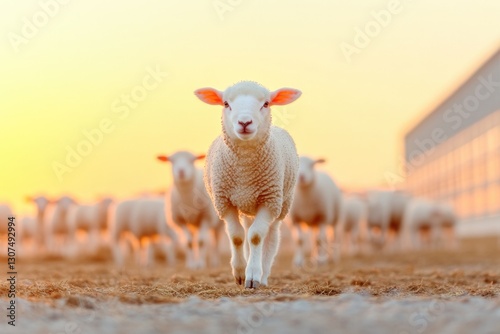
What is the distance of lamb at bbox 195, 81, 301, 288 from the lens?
24.9 feet

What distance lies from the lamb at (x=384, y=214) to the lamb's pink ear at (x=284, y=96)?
51.9ft

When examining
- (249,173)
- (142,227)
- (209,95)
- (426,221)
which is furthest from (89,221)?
(249,173)

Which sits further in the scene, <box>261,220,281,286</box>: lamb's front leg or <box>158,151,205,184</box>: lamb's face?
<box>158,151,205,184</box>: lamb's face

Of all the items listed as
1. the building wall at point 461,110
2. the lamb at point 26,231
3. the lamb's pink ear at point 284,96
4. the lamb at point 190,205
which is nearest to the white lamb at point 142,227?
the lamb at point 190,205

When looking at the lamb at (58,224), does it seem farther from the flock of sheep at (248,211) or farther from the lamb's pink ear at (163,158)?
the lamb's pink ear at (163,158)

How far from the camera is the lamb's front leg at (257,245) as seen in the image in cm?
741

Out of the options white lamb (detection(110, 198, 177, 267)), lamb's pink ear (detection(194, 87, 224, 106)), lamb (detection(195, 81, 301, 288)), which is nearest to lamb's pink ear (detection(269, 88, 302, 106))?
lamb (detection(195, 81, 301, 288))

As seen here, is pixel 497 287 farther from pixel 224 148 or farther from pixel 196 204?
pixel 196 204

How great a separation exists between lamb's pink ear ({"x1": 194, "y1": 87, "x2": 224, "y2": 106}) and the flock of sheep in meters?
0.01

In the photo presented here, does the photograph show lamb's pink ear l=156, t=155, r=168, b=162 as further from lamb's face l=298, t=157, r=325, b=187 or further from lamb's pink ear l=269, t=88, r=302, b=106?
lamb's pink ear l=269, t=88, r=302, b=106

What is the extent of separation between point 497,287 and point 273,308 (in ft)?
10.4

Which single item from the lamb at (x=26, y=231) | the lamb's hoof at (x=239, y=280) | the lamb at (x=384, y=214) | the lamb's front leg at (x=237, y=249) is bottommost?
the lamb's hoof at (x=239, y=280)

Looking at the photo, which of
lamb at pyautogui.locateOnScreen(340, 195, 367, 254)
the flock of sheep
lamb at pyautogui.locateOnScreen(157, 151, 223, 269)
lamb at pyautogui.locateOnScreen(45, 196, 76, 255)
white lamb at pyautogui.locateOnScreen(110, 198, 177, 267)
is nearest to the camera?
the flock of sheep

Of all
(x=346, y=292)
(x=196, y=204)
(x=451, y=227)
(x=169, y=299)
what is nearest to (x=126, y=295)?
(x=169, y=299)
